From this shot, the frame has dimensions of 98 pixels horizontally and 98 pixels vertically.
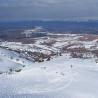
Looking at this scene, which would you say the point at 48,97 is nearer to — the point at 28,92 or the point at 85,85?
the point at 28,92

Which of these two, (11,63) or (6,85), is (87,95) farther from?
(11,63)

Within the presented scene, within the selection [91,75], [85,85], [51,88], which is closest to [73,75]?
[91,75]

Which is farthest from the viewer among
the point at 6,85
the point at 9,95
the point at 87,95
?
the point at 6,85

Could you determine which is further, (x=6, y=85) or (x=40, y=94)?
(x=6, y=85)

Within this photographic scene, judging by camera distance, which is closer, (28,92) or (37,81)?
(28,92)

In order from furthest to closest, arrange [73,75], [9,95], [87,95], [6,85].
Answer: [73,75] → [6,85] → [87,95] → [9,95]

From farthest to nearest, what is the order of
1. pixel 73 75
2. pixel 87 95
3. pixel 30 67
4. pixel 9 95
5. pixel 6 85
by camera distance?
pixel 30 67 < pixel 73 75 < pixel 6 85 < pixel 87 95 < pixel 9 95

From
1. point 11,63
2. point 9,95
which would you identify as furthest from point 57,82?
point 11,63

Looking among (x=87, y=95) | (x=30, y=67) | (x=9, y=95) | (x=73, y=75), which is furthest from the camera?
(x=30, y=67)
